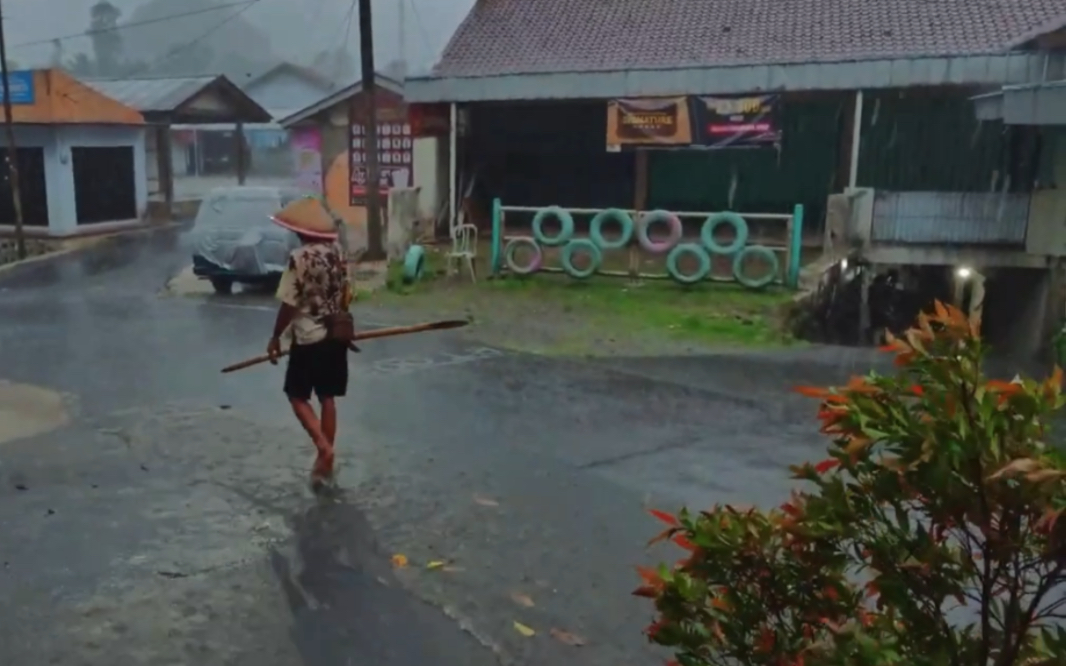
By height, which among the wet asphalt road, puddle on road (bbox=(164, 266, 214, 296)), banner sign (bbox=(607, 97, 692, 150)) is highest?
banner sign (bbox=(607, 97, 692, 150))

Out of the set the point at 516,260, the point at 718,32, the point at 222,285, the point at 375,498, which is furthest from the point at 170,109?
the point at 375,498

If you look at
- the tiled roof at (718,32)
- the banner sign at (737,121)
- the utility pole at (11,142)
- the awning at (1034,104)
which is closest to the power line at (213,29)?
the utility pole at (11,142)

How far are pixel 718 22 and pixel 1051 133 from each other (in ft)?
20.4

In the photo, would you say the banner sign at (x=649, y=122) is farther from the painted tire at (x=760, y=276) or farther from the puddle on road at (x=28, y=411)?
the puddle on road at (x=28, y=411)

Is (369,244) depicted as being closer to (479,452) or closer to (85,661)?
(479,452)

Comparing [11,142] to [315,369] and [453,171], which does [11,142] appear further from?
[315,369]

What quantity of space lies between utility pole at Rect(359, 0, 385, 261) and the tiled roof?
157 cm

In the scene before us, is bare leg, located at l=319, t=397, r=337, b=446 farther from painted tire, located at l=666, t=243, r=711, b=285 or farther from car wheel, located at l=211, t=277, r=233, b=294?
car wheel, located at l=211, t=277, r=233, b=294

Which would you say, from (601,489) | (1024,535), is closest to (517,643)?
(601,489)

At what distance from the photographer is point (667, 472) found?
6398 millimetres

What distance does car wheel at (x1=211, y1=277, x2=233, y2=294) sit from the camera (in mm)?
15377

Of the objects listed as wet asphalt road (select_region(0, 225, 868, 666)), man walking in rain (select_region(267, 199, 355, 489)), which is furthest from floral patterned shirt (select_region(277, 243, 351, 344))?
wet asphalt road (select_region(0, 225, 868, 666))

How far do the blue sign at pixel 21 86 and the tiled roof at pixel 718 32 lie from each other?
33.6 ft

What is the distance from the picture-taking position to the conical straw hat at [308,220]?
5926 millimetres
